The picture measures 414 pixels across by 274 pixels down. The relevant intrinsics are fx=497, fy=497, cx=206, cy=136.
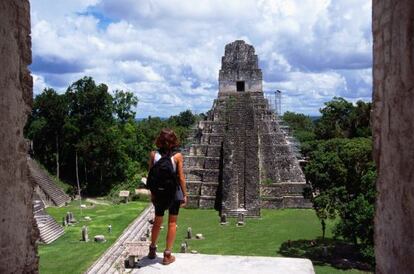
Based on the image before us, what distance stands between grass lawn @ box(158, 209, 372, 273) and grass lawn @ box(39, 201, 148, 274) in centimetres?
235

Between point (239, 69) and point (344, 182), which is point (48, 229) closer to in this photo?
point (344, 182)

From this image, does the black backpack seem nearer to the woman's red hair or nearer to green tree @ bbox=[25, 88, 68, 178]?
the woman's red hair

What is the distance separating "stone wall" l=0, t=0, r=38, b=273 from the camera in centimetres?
390

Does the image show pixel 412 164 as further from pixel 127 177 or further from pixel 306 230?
pixel 127 177

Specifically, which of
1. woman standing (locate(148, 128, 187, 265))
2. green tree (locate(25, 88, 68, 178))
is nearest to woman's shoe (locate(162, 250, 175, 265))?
woman standing (locate(148, 128, 187, 265))

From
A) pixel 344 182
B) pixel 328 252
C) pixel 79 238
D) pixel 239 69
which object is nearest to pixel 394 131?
pixel 344 182

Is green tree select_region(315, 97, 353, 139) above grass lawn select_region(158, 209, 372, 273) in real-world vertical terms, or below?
above

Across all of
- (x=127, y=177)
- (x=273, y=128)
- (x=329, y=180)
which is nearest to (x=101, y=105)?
(x=127, y=177)

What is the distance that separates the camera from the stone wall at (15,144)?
3.90 metres

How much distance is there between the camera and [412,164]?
3.13 metres

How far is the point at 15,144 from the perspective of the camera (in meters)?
4.10

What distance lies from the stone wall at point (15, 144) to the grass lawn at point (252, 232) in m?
12.6

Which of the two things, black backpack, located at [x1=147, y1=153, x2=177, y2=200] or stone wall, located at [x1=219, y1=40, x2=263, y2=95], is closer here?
black backpack, located at [x1=147, y1=153, x2=177, y2=200]

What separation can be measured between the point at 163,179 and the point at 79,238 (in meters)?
16.3
